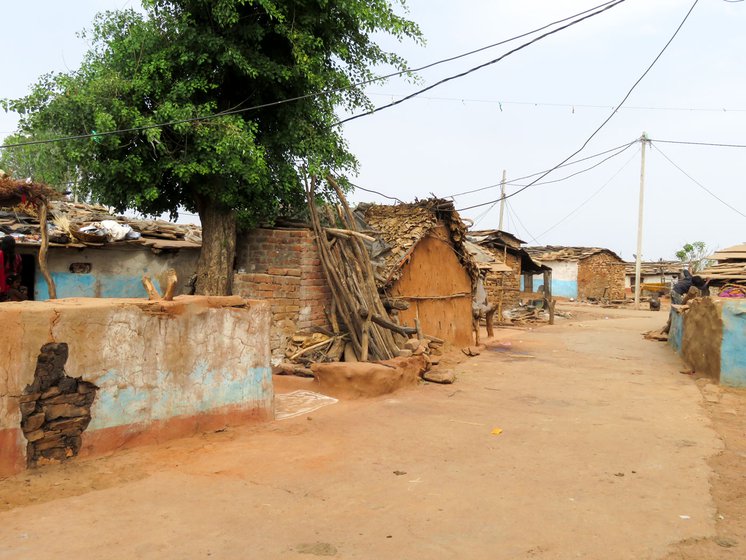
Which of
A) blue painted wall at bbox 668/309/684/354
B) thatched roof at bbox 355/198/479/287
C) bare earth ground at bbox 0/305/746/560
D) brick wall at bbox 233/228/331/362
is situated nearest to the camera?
bare earth ground at bbox 0/305/746/560

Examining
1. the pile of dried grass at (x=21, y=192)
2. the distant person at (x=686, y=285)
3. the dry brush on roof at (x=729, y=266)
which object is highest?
the pile of dried grass at (x=21, y=192)

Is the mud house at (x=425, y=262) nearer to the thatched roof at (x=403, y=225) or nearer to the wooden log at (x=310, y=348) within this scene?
the thatched roof at (x=403, y=225)

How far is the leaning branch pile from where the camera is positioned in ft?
28.8

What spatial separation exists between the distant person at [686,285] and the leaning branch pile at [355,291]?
6902 mm

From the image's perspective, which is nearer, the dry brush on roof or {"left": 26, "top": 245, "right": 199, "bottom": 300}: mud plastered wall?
{"left": 26, "top": 245, "right": 199, "bottom": 300}: mud plastered wall

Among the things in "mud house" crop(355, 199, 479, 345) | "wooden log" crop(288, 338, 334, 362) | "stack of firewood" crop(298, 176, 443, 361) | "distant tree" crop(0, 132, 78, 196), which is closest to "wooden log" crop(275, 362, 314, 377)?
"wooden log" crop(288, 338, 334, 362)

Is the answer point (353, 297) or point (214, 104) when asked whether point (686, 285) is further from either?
point (214, 104)

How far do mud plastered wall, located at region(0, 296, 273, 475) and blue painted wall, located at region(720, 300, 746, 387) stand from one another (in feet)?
22.2

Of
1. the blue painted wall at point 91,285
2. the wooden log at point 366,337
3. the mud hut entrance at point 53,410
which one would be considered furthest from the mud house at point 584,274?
the mud hut entrance at point 53,410

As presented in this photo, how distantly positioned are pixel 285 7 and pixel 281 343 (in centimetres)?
479

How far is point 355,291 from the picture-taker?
8961 mm

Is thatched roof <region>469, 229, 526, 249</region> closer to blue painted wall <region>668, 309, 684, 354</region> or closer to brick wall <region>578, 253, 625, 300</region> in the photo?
blue painted wall <region>668, 309, 684, 354</region>

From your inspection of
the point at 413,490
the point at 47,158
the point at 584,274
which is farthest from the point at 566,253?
the point at 413,490

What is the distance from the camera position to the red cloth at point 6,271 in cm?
823
